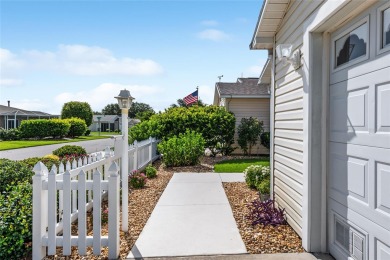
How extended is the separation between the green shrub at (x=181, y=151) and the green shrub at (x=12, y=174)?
5.02 m

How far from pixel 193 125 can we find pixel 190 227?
858 centimetres

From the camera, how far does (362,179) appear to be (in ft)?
8.77

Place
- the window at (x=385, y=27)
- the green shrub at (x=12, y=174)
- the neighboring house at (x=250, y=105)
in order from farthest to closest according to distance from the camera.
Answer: the neighboring house at (x=250, y=105), the green shrub at (x=12, y=174), the window at (x=385, y=27)

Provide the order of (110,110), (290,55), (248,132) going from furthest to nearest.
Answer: (110,110) < (248,132) < (290,55)

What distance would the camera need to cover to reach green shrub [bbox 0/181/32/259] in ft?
11.1

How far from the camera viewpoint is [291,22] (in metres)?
4.30

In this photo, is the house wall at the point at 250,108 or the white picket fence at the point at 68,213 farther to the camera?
the house wall at the point at 250,108

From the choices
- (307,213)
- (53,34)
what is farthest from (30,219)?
(53,34)

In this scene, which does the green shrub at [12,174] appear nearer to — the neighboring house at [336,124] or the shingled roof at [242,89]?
the neighboring house at [336,124]

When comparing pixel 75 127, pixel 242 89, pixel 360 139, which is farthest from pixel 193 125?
pixel 75 127

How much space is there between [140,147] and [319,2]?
672cm

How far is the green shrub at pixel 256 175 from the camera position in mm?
6441

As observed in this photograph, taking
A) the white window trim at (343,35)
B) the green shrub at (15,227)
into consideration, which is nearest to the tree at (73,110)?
the green shrub at (15,227)

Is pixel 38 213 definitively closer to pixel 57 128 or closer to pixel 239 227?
pixel 239 227
